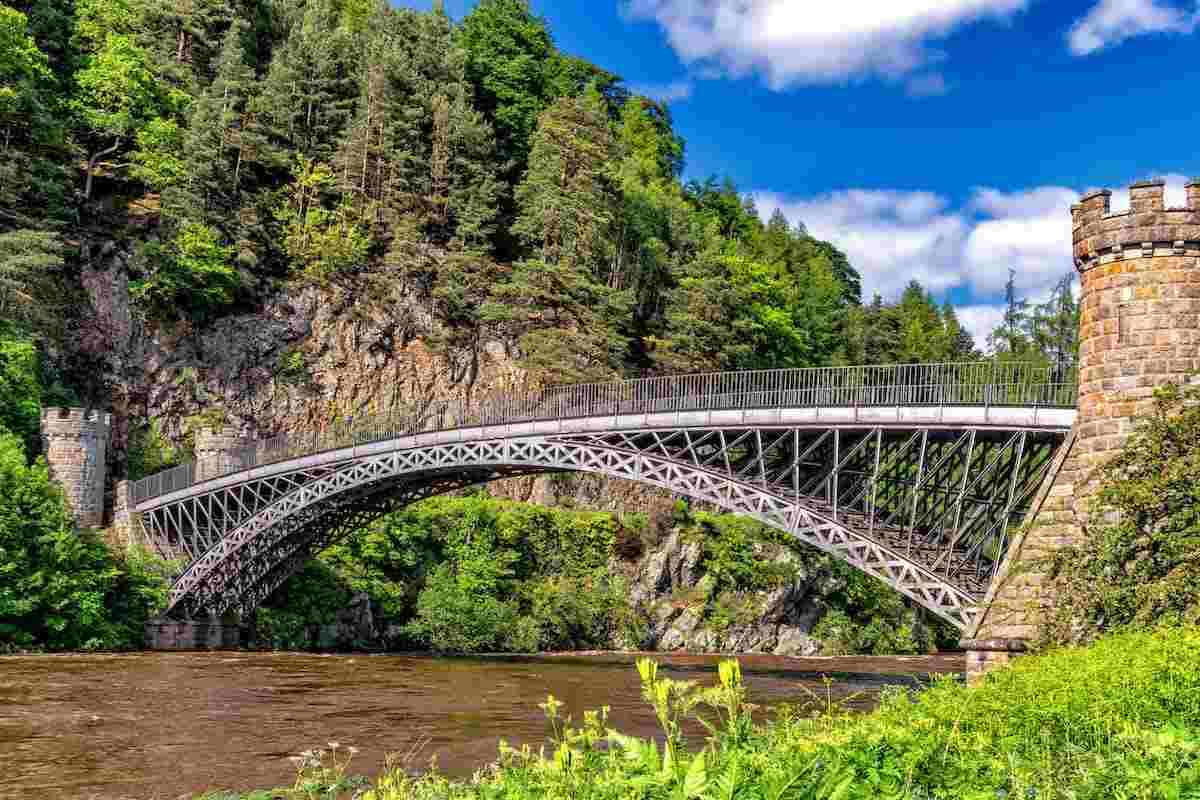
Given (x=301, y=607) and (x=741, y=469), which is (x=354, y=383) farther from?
(x=741, y=469)

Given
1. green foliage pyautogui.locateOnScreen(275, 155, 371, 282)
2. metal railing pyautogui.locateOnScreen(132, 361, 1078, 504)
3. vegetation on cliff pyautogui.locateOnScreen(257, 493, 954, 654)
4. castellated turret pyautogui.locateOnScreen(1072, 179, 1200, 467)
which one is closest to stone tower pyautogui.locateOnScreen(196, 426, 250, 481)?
metal railing pyautogui.locateOnScreen(132, 361, 1078, 504)

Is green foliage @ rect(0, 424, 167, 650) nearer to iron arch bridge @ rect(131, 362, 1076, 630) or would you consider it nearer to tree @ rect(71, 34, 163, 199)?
iron arch bridge @ rect(131, 362, 1076, 630)

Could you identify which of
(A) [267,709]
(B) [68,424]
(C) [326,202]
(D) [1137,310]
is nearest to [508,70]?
(C) [326,202]

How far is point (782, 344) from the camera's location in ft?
224

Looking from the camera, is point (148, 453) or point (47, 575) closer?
point (47, 575)

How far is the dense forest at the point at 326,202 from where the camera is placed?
4828cm

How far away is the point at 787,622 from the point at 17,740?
37597mm

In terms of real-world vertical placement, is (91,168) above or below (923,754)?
above

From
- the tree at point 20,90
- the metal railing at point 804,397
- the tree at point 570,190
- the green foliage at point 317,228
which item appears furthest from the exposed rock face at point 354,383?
the tree at point 570,190

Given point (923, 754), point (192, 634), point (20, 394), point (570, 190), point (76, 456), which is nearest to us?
point (923, 754)

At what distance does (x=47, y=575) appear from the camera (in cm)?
3381

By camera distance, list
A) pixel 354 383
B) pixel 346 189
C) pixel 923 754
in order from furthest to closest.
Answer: pixel 346 189 → pixel 354 383 → pixel 923 754

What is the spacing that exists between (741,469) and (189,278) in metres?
30.8

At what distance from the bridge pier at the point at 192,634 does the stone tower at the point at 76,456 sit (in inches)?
172
